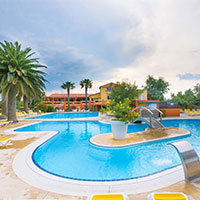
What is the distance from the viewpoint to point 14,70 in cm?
1549

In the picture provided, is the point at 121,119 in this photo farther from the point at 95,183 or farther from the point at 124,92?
the point at 124,92

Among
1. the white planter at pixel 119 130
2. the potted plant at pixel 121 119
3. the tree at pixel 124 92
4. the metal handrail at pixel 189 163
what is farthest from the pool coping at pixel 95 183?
the tree at pixel 124 92

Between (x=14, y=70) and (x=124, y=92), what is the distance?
50.7 ft

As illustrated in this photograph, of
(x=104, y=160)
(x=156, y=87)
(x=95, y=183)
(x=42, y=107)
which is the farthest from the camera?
(x=156, y=87)

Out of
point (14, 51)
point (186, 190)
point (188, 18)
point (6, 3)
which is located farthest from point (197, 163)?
point (14, 51)

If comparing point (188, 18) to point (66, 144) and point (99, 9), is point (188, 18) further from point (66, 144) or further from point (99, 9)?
point (66, 144)

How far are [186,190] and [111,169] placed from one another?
2.64 metres

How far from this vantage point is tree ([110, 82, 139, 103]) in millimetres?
21375

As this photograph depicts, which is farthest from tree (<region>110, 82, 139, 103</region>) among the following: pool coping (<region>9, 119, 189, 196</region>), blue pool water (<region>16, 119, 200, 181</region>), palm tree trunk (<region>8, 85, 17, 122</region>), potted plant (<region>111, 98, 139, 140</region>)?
pool coping (<region>9, 119, 189, 196</region>)

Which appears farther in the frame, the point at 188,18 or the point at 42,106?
the point at 42,106

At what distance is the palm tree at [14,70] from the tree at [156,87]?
36695 mm

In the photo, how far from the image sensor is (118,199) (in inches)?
89.4

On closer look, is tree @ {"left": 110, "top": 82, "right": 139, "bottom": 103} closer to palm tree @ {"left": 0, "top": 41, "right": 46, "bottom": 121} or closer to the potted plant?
palm tree @ {"left": 0, "top": 41, "right": 46, "bottom": 121}

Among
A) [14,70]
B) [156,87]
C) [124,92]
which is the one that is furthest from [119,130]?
[156,87]
